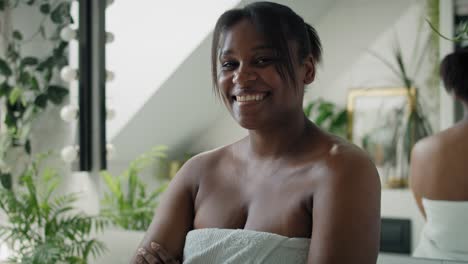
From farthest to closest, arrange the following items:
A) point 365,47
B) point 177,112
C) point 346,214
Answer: point 177,112 → point 365,47 → point 346,214

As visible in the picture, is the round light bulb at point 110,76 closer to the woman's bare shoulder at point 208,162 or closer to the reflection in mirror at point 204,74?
the reflection in mirror at point 204,74

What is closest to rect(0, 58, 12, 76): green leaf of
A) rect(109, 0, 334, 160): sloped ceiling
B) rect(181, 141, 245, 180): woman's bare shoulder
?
rect(109, 0, 334, 160): sloped ceiling

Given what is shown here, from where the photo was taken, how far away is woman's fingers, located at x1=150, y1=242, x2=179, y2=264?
4.39 feet

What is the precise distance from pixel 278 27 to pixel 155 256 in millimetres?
579

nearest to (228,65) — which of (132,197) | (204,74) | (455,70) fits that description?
(455,70)

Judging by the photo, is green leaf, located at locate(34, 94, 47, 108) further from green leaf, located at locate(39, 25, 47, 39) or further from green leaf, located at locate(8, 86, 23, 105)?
green leaf, located at locate(39, 25, 47, 39)

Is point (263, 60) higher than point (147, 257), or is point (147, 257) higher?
point (263, 60)

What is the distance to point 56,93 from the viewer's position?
2547 millimetres

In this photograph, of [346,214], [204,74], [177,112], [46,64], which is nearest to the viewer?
[346,214]

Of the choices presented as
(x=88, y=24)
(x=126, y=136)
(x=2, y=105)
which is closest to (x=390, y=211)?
(x=126, y=136)

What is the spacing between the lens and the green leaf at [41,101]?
257 centimetres

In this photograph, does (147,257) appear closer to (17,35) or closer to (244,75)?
(244,75)

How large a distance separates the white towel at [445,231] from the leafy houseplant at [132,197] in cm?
102

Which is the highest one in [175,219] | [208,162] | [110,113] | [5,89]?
[5,89]
